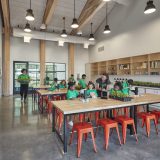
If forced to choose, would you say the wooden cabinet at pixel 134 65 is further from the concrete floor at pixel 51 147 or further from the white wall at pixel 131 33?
the concrete floor at pixel 51 147

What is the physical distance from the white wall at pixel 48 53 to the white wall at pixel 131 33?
85.9 inches

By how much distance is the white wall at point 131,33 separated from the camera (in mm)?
6293

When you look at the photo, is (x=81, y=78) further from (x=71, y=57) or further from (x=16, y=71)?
(x=16, y=71)

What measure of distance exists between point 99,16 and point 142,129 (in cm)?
776

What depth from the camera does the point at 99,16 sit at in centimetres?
922

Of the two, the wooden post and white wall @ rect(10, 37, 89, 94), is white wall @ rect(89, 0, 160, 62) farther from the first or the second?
the wooden post

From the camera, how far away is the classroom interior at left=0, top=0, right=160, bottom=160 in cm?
265

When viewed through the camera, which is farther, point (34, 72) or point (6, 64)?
point (34, 72)

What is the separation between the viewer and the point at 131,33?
7.42 meters

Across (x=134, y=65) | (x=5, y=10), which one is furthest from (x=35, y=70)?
(x=134, y=65)

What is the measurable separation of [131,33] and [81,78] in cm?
348

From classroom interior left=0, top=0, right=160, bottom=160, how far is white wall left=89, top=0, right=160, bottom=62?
0.14 ft

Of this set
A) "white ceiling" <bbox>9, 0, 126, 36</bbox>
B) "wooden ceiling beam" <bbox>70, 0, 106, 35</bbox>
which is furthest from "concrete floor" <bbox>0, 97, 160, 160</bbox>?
"white ceiling" <bbox>9, 0, 126, 36</bbox>

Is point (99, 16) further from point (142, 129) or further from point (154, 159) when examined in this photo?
point (154, 159)
